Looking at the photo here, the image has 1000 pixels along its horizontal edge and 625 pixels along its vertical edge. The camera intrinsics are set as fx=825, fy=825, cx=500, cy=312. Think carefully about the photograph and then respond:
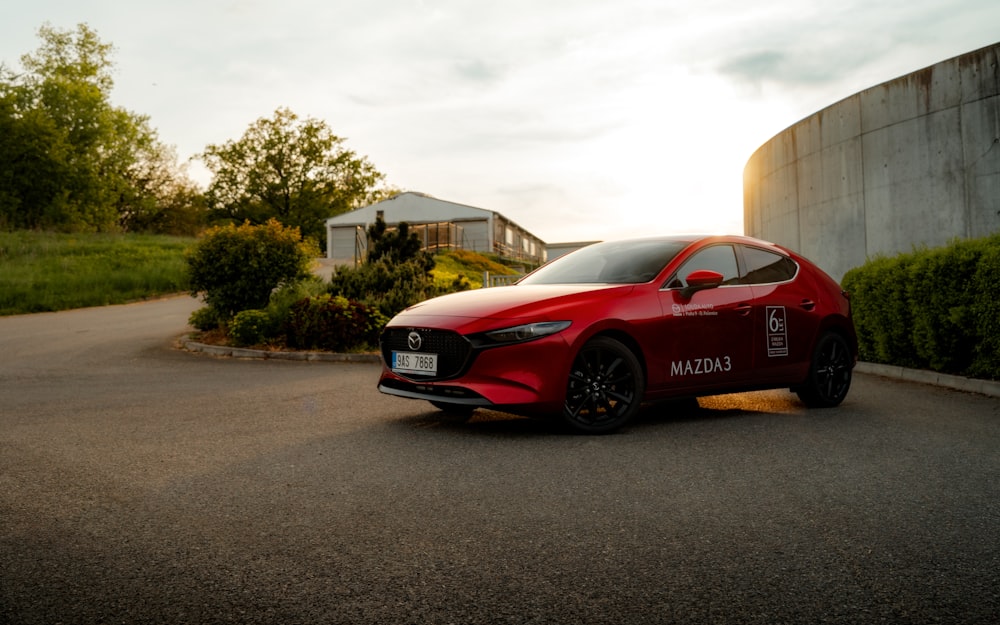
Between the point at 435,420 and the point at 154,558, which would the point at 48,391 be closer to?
the point at 435,420

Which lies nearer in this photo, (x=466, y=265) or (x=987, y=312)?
(x=987, y=312)

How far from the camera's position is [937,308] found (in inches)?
389

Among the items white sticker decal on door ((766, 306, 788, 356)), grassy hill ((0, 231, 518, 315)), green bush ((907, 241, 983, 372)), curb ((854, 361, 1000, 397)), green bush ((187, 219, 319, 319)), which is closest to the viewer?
white sticker decal on door ((766, 306, 788, 356))

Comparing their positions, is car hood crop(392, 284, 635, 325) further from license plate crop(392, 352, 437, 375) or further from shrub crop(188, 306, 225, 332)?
shrub crop(188, 306, 225, 332)

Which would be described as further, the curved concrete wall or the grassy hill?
the grassy hill

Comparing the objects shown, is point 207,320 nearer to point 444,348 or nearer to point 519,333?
point 444,348

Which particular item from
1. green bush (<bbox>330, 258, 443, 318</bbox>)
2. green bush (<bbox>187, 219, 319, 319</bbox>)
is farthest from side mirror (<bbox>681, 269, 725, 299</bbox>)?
green bush (<bbox>187, 219, 319, 319</bbox>)

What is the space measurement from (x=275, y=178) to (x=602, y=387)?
66463mm

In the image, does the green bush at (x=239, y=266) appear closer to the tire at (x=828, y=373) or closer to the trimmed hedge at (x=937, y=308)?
the trimmed hedge at (x=937, y=308)

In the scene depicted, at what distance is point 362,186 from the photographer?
72.8m

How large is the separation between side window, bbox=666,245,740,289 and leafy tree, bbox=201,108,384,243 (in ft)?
207

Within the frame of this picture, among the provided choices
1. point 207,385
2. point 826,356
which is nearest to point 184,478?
point 207,385

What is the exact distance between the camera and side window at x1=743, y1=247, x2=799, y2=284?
25.1 ft

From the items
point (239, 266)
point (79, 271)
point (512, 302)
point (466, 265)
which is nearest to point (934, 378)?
point (512, 302)
